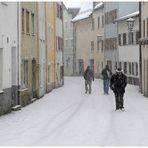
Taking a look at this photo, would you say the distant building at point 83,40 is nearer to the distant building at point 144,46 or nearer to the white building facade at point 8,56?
the distant building at point 144,46

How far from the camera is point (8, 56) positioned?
995 inches

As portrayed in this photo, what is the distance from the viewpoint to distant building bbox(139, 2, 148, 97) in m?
40.1

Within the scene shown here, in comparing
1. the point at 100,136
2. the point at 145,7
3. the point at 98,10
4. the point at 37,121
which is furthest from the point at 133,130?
the point at 98,10

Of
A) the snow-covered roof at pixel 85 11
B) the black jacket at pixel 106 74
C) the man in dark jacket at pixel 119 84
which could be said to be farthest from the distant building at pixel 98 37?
the man in dark jacket at pixel 119 84

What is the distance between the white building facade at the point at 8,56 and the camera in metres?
23.8

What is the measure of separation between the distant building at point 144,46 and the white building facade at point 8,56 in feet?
43.1

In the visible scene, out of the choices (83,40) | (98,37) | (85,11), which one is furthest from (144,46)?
(85,11)

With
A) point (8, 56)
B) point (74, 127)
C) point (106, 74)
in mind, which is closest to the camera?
point (74, 127)

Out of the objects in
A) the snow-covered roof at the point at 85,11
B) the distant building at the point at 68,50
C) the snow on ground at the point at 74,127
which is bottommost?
the snow on ground at the point at 74,127

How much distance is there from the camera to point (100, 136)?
632 inches

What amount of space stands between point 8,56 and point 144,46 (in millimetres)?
17319

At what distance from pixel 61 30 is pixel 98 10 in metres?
21.1

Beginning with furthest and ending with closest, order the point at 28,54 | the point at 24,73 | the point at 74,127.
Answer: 1. the point at 28,54
2. the point at 24,73
3. the point at 74,127

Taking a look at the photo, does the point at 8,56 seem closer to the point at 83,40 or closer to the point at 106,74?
the point at 106,74
